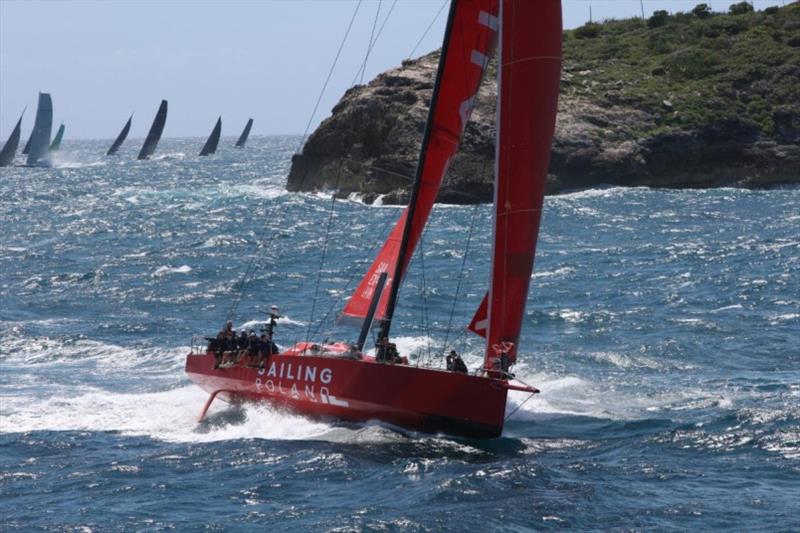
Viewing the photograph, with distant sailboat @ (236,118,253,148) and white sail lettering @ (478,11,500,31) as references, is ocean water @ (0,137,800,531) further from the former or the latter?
distant sailboat @ (236,118,253,148)

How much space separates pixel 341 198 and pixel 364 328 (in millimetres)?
42782

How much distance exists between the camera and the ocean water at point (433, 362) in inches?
696

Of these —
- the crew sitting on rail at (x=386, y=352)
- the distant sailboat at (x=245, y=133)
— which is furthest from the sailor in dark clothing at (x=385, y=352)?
the distant sailboat at (x=245, y=133)

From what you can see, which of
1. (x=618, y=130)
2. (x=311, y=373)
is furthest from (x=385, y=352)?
(x=618, y=130)

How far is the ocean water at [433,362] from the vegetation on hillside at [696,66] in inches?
377

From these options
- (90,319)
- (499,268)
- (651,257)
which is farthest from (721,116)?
(499,268)

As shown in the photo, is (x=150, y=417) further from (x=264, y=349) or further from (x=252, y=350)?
(x=264, y=349)

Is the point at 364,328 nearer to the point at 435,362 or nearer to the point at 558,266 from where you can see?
the point at 435,362

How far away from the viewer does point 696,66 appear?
75312mm

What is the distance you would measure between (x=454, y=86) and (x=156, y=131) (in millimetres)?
118622

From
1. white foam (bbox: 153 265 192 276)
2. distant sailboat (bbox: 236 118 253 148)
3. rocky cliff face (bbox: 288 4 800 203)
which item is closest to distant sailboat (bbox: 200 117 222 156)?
distant sailboat (bbox: 236 118 253 148)

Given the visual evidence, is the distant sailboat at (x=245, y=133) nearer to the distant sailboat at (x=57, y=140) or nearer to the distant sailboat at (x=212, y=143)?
the distant sailboat at (x=212, y=143)

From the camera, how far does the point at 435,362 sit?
28.9m

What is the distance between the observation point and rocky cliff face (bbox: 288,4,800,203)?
208 feet
